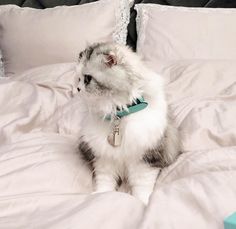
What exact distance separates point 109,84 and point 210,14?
1054 mm

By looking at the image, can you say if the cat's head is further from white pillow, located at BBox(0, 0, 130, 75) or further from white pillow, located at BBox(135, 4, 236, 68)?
white pillow, located at BBox(0, 0, 130, 75)

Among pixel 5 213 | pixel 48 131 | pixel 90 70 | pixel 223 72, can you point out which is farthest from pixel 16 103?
pixel 223 72

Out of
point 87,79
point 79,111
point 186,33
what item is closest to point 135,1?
point 186,33

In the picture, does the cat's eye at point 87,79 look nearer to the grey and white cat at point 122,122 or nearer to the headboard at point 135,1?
the grey and white cat at point 122,122

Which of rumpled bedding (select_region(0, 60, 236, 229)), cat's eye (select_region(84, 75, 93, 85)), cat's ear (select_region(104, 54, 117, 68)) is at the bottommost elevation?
rumpled bedding (select_region(0, 60, 236, 229))

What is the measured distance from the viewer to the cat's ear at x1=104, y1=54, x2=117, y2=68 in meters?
1.05

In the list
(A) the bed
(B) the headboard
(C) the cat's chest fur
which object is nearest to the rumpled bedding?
(A) the bed

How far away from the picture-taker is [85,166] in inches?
48.3

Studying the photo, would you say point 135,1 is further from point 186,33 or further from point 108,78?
point 108,78

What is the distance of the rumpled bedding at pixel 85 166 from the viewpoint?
0.84m

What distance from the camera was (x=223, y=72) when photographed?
160 cm

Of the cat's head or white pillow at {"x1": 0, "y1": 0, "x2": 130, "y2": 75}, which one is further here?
white pillow at {"x1": 0, "y1": 0, "x2": 130, "y2": 75}

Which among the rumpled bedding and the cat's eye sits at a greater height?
the cat's eye

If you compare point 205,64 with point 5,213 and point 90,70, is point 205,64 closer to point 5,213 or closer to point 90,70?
point 90,70
